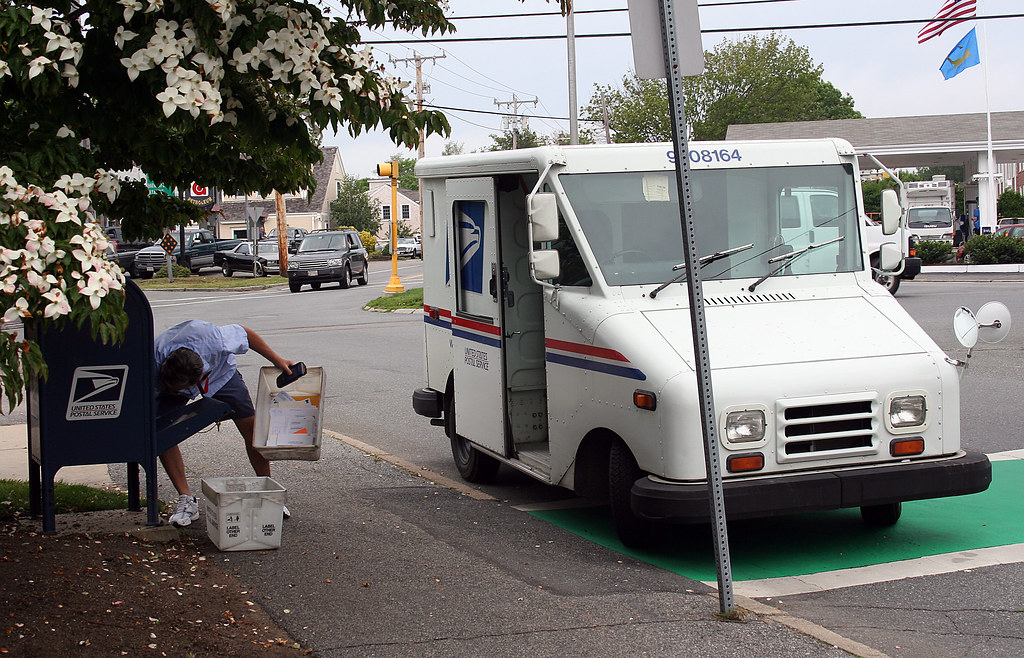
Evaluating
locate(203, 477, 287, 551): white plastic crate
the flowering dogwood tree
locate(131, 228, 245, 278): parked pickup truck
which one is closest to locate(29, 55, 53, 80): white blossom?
the flowering dogwood tree

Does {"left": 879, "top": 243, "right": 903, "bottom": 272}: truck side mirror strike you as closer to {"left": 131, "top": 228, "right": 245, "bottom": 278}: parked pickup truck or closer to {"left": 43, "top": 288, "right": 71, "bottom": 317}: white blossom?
{"left": 43, "top": 288, "right": 71, "bottom": 317}: white blossom

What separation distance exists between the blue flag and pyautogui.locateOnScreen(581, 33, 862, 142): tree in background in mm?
30458

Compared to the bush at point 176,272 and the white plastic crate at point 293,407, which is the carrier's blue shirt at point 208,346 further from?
the bush at point 176,272

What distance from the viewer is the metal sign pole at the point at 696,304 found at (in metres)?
4.95

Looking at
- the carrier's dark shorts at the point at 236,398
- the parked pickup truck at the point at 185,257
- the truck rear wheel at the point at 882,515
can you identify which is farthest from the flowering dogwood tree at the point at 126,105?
the parked pickup truck at the point at 185,257

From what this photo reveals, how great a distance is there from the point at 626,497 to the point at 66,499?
381cm

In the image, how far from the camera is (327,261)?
37188 millimetres

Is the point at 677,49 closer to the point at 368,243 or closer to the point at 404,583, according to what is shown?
the point at 404,583

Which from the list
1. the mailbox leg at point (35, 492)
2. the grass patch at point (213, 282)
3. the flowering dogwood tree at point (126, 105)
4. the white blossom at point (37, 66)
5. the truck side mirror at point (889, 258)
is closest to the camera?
the flowering dogwood tree at point (126, 105)

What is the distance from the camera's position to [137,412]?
6320 millimetres

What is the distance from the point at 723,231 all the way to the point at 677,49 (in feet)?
7.73

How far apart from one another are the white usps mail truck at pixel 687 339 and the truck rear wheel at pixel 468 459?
30 mm

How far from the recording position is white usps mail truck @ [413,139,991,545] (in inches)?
240

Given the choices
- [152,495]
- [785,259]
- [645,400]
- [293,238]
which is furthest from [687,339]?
[293,238]
